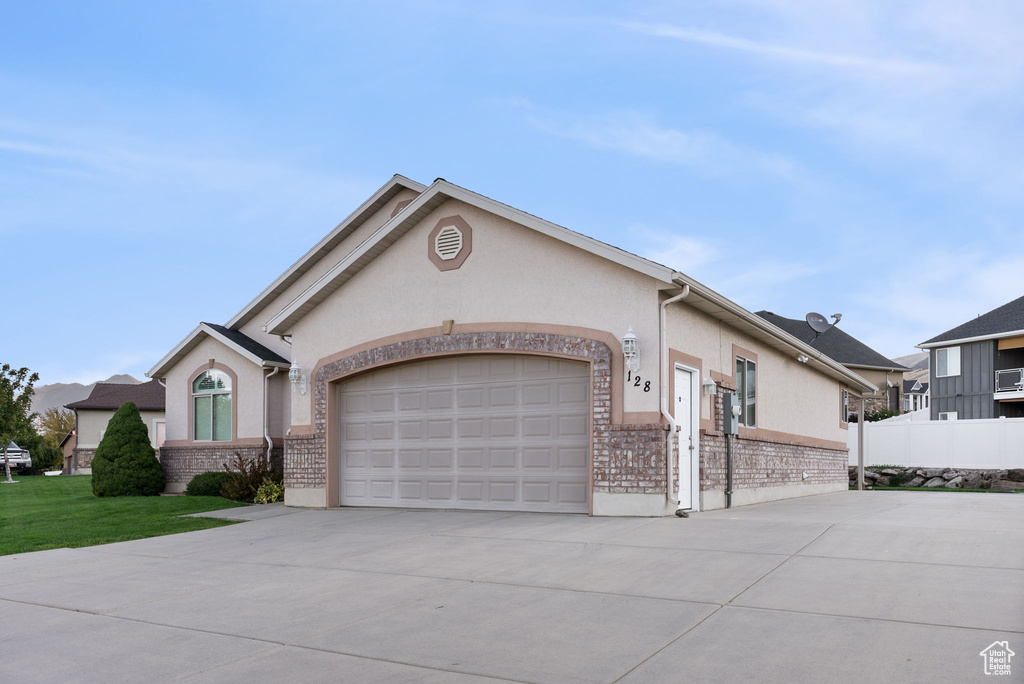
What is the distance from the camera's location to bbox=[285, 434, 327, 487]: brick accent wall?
15.8 m

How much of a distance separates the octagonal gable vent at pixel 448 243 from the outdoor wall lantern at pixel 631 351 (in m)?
3.57

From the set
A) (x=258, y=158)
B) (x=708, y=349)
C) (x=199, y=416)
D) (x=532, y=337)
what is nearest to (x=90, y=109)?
(x=258, y=158)

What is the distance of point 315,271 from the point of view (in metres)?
21.5

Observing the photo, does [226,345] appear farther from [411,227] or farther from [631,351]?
[631,351]

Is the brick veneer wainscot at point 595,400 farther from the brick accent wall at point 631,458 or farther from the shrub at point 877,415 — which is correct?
the shrub at point 877,415

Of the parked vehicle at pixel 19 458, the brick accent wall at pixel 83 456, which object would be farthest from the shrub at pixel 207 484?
the parked vehicle at pixel 19 458

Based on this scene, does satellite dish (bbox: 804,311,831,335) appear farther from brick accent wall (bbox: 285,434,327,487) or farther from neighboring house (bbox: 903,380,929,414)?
neighboring house (bbox: 903,380,929,414)

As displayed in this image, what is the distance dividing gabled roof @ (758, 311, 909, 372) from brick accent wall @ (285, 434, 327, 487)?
33.1 metres

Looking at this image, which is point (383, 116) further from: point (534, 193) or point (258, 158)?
point (534, 193)

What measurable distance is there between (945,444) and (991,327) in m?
11.6

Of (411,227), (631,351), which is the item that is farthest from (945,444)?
(411,227)

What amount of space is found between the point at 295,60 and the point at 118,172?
17.8ft

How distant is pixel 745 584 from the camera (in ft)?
24.8

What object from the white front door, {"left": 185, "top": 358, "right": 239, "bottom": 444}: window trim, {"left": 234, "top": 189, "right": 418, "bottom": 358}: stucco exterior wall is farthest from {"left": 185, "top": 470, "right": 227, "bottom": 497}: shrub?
the white front door
